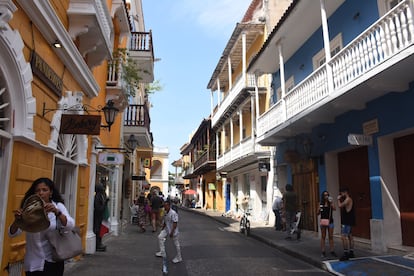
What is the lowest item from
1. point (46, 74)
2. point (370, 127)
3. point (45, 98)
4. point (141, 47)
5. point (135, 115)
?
point (45, 98)

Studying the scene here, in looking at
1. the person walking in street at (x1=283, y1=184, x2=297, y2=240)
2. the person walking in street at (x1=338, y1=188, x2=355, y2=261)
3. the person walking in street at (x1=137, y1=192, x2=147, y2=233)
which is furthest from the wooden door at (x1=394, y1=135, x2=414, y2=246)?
the person walking in street at (x1=137, y1=192, x2=147, y2=233)

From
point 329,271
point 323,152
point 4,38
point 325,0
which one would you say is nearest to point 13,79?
point 4,38

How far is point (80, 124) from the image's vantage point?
7059 millimetres

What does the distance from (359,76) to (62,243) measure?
7410 millimetres

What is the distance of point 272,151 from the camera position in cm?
1822

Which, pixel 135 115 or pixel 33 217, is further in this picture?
pixel 135 115

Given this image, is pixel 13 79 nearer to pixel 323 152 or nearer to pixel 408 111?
pixel 408 111

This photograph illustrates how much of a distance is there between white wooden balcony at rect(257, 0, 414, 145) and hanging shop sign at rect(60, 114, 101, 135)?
18.8 feet

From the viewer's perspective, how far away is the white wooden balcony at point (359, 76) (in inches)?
300

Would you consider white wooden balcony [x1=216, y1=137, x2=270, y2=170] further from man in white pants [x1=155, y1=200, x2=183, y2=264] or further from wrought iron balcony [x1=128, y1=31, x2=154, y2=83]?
man in white pants [x1=155, y1=200, x2=183, y2=264]

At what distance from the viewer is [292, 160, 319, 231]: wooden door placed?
46.3 ft

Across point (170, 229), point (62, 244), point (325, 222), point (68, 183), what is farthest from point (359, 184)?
point (62, 244)

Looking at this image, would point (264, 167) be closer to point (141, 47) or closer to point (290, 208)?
point (290, 208)

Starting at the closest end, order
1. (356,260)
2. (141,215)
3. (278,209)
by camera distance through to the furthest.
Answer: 1. (356,260)
2. (278,209)
3. (141,215)
